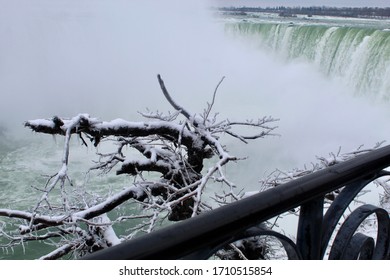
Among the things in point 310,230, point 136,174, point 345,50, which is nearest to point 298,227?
point 310,230

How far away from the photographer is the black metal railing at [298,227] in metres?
0.63

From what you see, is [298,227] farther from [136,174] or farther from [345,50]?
[345,50]

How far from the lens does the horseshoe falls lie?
1374cm

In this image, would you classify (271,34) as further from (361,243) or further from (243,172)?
(361,243)

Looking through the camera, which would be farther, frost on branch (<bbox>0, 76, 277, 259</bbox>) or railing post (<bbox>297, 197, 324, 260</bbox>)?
frost on branch (<bbox>0, 76, 277, 259</bbox>)

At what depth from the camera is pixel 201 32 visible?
30.5 metres

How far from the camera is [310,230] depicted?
2.96 feet

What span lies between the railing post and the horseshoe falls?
45.6 feet

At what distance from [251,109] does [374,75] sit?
9.14m

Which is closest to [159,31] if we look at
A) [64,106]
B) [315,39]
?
[64,106]

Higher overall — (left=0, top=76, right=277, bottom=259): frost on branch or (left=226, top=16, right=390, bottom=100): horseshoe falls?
(left=226, top=16, right=390, bottom=100): horseshoe falls

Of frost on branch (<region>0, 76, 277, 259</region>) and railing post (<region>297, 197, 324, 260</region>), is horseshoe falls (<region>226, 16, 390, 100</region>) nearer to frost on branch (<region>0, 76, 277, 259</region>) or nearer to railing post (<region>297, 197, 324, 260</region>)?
frost on branch (<region>0, 76, 277, 259</region>)

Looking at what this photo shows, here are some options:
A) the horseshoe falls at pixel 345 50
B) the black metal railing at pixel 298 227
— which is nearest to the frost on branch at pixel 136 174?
the black metal railing at pixel 298 227

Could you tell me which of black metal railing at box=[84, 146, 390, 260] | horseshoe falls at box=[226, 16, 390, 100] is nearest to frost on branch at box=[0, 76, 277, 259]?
black metal railing at box=[84, 146, 390, 260]
